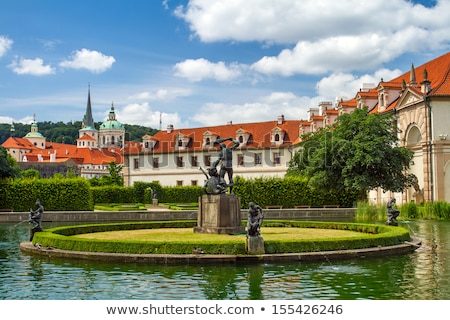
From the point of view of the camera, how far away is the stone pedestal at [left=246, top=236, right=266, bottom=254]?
1673 centimetres

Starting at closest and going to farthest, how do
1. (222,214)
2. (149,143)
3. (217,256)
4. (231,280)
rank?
1. (231,280)
2. (217,256)
3. (222,214)
4. (149,143)

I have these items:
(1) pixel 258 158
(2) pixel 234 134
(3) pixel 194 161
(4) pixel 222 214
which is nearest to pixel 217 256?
(4) pixel 222 214

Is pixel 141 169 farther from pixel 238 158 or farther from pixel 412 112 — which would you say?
pixel 412 112

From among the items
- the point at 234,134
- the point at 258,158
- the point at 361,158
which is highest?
the point at 234,134

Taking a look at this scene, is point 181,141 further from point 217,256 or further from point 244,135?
point 217,256

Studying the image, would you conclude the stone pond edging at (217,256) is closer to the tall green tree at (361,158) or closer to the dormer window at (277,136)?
the tall green tree at (361,158)

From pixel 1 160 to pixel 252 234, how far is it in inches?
1628

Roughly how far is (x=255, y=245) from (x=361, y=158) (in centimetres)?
2407

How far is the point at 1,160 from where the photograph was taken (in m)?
51.9

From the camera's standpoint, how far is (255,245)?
662 inches

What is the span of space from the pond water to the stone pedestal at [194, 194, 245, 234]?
596 centimetres

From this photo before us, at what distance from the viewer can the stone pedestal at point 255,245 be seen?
16734mm

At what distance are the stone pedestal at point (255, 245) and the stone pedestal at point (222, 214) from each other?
5.10m
